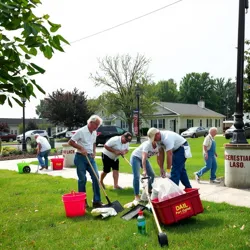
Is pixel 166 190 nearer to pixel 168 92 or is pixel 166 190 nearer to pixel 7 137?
pixel 7 137

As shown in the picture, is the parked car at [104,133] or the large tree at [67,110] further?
the large tree at [67,110]

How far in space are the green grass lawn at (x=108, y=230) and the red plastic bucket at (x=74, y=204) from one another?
5.4 inches

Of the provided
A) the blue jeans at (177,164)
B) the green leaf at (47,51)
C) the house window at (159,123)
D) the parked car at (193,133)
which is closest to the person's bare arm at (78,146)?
the blue jeans at (177,164)

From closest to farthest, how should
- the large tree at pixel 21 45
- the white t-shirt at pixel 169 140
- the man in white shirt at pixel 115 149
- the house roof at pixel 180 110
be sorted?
the large tree at pixel 21 45
the white t-shirt at pixel 169 140
the man in white shirt at pixel 115 149
the house roof at pixel 180 110

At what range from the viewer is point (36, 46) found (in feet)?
7.66

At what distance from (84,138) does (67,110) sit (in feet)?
105

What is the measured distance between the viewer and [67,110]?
3794cm

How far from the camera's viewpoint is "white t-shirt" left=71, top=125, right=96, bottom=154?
6557mm

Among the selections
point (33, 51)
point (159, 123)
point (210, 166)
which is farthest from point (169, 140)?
Result: point (159, 123)

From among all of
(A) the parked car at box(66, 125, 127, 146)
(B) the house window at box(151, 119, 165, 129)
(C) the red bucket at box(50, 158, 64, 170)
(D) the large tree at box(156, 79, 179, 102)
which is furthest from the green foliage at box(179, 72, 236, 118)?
(C) the red bucket at box(50, 158, 64, 170)

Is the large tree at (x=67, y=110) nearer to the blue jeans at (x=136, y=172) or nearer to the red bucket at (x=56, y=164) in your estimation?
the red bucket at (x=56, y=164)

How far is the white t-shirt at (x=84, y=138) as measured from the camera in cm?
656

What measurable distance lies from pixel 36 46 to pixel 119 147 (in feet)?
19.0

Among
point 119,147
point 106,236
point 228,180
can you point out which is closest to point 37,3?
point 106,236
